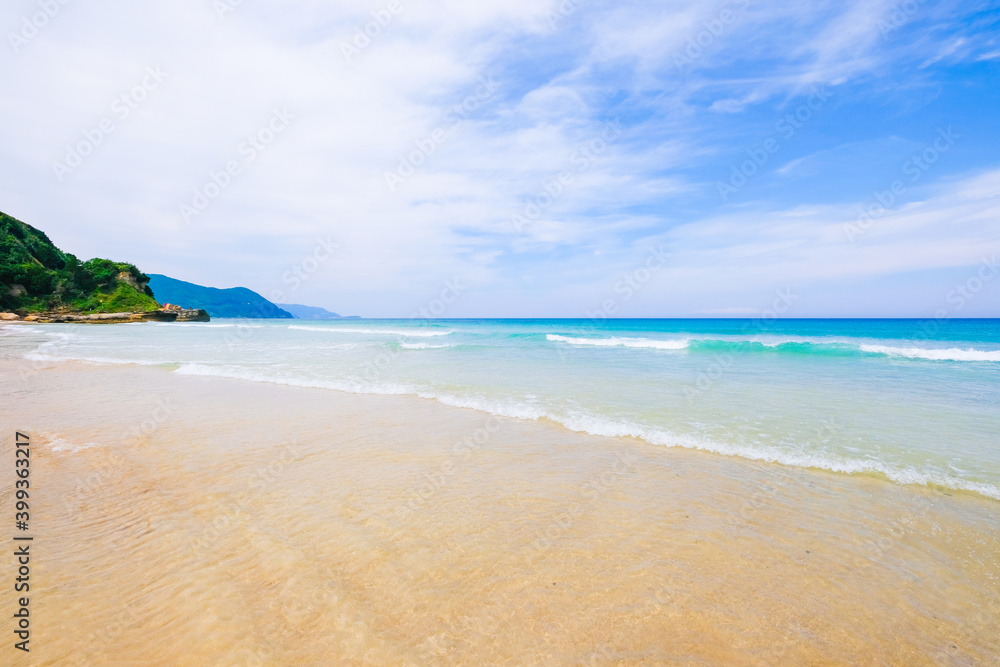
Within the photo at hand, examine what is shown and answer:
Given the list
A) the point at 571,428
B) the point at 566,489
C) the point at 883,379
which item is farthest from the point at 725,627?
the point at 883,379

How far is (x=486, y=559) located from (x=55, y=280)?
91.5 meters

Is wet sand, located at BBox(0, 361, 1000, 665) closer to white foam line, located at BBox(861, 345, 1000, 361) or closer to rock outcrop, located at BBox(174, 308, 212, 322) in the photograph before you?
white foam line, located at BBox(861, 345, 1000, 361)

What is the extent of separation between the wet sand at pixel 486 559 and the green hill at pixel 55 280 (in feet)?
264

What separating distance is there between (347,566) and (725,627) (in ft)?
10.3

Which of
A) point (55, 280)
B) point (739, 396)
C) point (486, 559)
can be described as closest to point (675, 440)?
point (486, 559)

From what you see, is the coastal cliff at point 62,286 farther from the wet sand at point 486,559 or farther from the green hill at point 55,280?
the wet sand at point 486,559

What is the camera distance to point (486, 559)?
3.86 meters

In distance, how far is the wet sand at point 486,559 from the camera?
2885mm

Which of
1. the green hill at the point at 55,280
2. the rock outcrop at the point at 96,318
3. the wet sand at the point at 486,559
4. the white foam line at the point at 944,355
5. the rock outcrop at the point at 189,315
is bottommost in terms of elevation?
the wet sand at the point at 486,559

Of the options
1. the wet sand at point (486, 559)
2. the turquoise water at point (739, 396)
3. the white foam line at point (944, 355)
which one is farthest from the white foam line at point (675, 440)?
the white foam line at point (944, 355)

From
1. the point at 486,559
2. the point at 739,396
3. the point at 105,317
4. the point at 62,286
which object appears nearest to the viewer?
the point at 486,559

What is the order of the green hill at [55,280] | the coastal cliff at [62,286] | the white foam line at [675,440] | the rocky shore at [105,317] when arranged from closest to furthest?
1. the white foam line at [675,440]
2. the rocky shore at [105,317]
3. the coastal cliff at [62,286]
4. the green hill at [55,280]

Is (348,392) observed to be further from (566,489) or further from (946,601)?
(946,601)

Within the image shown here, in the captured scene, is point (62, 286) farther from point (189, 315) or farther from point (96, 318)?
point (189, 315)
